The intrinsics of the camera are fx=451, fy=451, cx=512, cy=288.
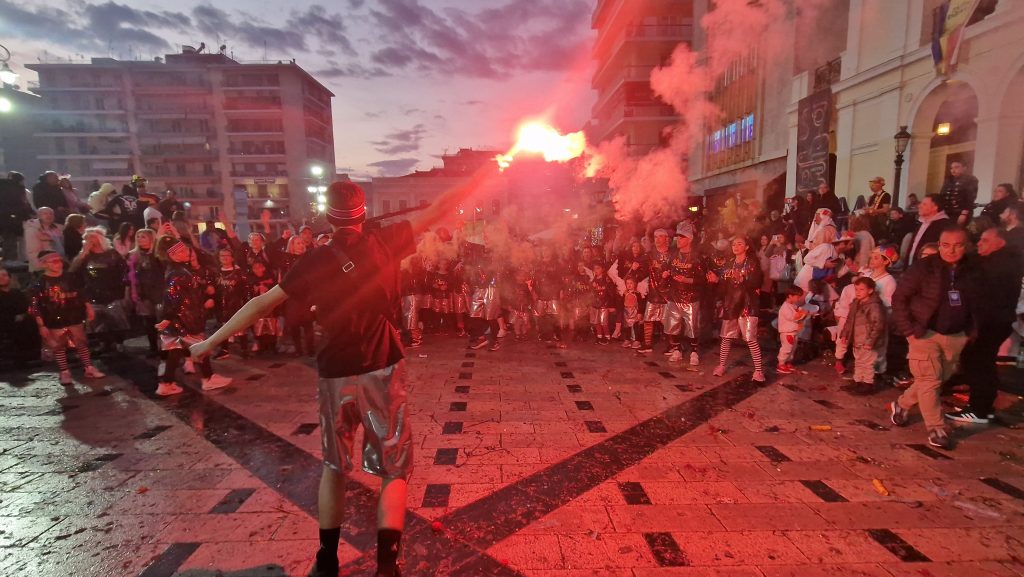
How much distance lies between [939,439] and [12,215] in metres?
16.7

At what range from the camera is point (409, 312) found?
8.97 metres

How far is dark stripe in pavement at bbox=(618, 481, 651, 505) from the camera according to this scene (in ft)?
11.5

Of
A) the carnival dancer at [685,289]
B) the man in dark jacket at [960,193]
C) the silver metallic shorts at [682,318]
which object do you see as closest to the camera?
the carnival dancer at [685,289]

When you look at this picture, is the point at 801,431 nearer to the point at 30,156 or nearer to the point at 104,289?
the point at 104,289

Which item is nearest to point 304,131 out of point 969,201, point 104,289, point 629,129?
point 629,129

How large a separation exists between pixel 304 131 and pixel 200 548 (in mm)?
62439

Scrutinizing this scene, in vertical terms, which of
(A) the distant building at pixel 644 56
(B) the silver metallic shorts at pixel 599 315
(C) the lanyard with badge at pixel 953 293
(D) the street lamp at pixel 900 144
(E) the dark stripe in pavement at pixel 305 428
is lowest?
(E) the dark stripe in pavement at pixel 305 428

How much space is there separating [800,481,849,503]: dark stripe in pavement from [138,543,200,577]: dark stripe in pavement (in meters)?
4.57

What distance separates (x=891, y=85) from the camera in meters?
12.3

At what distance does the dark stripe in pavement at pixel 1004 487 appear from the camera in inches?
141

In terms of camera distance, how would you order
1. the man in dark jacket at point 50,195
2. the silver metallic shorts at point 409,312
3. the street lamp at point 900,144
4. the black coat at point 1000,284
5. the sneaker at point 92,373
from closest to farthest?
the black coat at point 1000,284, the sneaker at point 92,373, the silver metallic shorts at point 409,312, the street lamp at point 900,144, the man in dark jacket at point 50,195

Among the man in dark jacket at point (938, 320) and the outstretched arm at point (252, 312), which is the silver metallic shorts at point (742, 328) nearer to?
the man in dark jacket at point (938, 320)

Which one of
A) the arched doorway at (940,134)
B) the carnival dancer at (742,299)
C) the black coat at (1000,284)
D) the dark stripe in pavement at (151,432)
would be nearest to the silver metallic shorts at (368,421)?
the dark stripe in pavement at (151,432)

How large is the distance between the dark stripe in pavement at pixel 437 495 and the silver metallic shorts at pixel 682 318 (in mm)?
5100
